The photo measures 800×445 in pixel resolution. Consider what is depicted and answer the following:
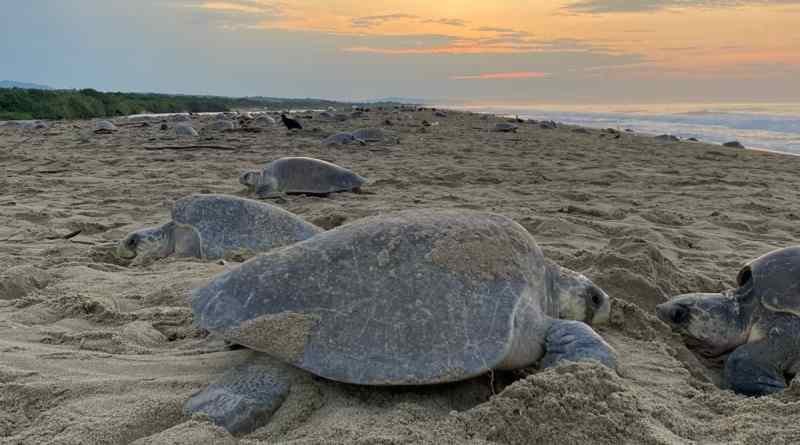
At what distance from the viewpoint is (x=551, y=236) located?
5.09 m

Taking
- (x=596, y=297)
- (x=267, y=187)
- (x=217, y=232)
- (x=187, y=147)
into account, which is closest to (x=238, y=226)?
(x=217, y=232)

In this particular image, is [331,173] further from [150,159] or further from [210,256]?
[150,159]

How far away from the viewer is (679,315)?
312 centimetres

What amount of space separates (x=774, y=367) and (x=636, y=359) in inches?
27.2

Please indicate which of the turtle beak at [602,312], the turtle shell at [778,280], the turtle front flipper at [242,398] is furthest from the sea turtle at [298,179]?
the turtle front flipper at [242,398]

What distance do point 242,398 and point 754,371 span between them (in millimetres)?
2214

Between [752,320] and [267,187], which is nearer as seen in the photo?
[752,320]

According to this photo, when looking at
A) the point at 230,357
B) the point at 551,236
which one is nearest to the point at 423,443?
the point at 230,357

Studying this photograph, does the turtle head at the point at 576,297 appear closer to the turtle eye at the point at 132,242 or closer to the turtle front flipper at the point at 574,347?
the turtle front flipper at the point at 574,347

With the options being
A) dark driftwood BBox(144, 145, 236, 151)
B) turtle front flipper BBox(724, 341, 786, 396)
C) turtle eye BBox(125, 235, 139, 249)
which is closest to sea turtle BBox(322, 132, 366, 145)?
dark driftwood BBox(144, 145, 236, 151)

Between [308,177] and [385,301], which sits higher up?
[385,301]

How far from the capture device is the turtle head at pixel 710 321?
308 cm

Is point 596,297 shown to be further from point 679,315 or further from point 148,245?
point 148,245

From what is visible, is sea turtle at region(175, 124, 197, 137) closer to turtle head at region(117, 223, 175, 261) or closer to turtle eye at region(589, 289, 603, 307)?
turtle head at region(117, 223, 175, 261)
